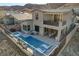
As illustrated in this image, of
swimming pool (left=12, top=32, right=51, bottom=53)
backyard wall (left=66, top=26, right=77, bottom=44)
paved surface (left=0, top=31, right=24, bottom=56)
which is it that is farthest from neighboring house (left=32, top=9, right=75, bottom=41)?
paved surface (left=0, top=31, right=24, bottom=56)

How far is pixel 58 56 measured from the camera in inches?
125

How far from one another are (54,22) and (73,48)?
0.61 m

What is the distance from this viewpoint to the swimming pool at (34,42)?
10.1ft

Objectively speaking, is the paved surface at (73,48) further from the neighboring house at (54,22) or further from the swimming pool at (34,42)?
the swimming pool at (34,42)

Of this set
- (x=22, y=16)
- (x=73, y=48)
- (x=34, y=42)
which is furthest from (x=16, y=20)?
(x=73, y=48)

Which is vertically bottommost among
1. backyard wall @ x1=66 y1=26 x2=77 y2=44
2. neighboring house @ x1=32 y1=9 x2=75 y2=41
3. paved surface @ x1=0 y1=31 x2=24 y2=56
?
paved surface @ x1=0 y1=31 x2=24 y2=56

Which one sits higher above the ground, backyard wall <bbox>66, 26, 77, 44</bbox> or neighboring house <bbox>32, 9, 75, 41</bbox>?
neighboring house <bbox>32, 9, 75, 41</bbox>

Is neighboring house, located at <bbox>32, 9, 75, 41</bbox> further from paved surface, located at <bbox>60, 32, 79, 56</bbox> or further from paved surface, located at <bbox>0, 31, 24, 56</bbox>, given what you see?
paved surface, located at <bbox>0, 31, 24, 56</bbox>

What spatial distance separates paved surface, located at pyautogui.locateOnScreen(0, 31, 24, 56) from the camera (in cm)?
313

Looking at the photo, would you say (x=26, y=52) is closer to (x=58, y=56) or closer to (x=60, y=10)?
(x=58, y=56)

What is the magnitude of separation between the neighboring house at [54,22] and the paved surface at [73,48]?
0.60 ft

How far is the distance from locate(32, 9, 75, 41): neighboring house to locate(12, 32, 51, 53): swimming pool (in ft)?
0.56

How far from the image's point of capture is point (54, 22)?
306cm

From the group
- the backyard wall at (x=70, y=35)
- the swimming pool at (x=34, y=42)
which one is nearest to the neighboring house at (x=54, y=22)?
the backyard wall at (x=70, y=35)
